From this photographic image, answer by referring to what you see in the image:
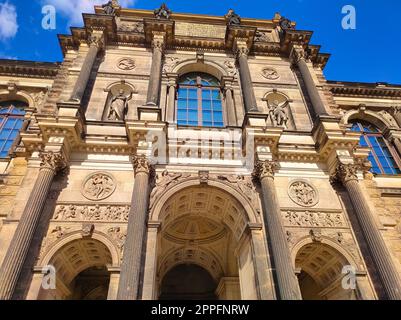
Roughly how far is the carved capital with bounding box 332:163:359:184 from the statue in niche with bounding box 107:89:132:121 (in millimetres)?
8944

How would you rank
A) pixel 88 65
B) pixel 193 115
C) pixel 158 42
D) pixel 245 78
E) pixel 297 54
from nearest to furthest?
1. pixel 88 65
2. pixel 193 115
3. pixel 245 78
4. pixel 158 42
5. pixel 297 54

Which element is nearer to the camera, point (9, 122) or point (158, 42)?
point (9, 122)

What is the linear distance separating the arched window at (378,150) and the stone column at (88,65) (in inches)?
562

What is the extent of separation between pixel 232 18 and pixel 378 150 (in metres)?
11.0

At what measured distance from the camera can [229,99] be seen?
1402cm

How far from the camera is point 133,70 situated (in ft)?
47.8

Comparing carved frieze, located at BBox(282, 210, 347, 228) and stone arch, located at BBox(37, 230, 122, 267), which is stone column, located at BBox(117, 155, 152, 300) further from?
carved frieze, located at BBox(282, 210, 347, 228)

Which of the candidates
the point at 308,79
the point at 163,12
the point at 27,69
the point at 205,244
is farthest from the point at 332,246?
the point at 27,69

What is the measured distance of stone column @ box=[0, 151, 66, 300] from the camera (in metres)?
7.45

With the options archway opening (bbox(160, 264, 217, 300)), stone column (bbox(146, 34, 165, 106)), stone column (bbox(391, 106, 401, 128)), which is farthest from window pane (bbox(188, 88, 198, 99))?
stone column (bbox(391, 106, 401, 128))

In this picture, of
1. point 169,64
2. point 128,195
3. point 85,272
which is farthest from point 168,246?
point 169,64

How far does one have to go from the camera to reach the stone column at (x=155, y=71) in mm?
12259

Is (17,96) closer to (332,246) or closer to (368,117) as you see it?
(332,246)

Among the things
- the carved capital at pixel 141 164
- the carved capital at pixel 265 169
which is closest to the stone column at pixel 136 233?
the carved capital at pixel 141 164
